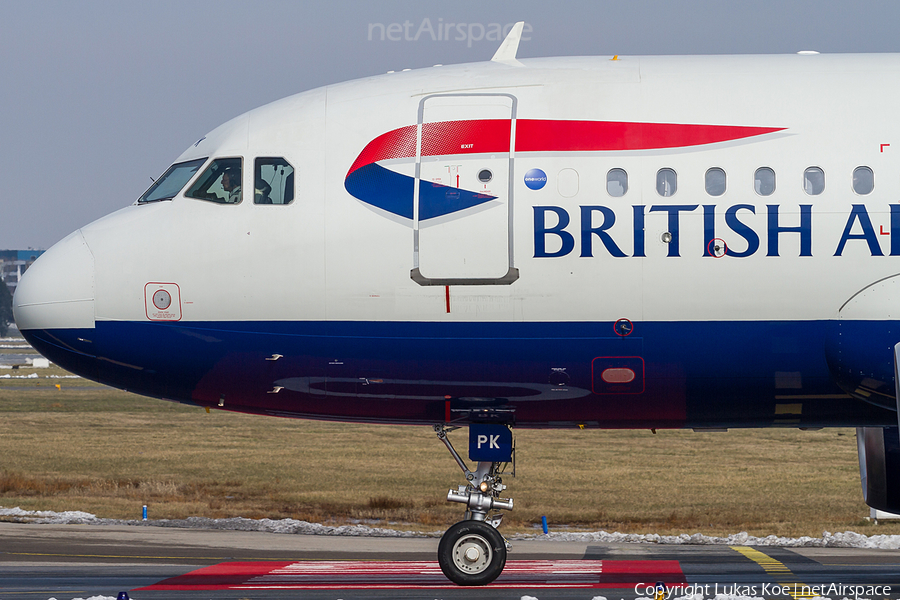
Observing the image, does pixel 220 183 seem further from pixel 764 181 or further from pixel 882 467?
pixel 882 467

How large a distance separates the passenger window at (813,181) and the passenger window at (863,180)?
1.25 feet

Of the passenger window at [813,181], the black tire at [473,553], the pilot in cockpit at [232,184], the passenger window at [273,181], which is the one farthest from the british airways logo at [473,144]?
the black tire at [473,553]

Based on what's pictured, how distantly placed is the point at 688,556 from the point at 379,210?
9286 millimetres

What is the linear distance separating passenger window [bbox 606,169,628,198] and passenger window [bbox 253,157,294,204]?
12.8ft

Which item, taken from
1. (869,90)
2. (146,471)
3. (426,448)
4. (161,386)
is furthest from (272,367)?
(426,448)

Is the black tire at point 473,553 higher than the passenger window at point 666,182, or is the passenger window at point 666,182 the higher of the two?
the passenger window at point 666,182

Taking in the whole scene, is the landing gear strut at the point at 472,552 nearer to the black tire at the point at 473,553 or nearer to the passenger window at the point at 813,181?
the black tire at the point at 473,553

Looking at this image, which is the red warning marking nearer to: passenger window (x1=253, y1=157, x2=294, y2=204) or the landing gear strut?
the landing gear strut

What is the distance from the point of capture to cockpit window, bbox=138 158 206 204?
12.7 m

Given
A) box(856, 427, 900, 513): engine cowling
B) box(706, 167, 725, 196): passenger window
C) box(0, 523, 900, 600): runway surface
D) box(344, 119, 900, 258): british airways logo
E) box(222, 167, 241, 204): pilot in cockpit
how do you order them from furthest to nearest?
box(856, 427, 900, 513): engine cowling
box(0, 523, 900, 600): runway surface
box(222, 167, 241, 204): pilot in cockpit
box(706, 167, 725, 196): passenger window
box(344, 119, 900, 258): british airways logo

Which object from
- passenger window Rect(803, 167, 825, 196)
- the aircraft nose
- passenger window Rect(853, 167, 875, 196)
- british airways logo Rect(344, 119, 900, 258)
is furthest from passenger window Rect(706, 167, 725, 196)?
the aircraft nose

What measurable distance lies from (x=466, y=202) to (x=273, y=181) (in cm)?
251

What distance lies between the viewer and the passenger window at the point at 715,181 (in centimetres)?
1152

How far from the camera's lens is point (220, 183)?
40.8 feet
